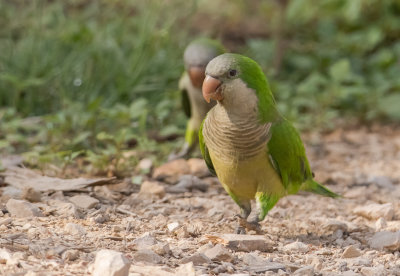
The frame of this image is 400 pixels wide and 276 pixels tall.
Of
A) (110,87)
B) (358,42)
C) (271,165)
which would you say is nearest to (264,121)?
(271,165)

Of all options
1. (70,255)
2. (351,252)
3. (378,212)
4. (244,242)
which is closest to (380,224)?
(378,212)

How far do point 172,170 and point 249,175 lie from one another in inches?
50.8

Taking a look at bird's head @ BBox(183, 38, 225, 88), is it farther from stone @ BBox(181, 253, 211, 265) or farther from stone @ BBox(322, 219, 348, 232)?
stone @ BBox(181, 253, 211, 265)

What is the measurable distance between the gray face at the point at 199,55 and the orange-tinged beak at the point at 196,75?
0.03 m

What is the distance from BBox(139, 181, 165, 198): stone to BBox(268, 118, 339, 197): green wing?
2.74ft

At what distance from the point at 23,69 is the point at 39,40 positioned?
281mm

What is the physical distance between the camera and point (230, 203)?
13.5ft

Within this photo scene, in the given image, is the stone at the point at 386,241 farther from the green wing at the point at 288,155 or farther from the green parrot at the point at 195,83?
the green parrot at the point at 195,83

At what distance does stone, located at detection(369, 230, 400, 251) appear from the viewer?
130 inches

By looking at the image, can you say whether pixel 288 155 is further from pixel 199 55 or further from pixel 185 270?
pixel 199 55

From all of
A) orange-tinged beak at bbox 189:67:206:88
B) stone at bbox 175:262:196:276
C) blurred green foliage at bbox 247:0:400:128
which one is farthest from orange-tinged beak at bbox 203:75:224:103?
blurred green foliage at bbox 247:0:400:128

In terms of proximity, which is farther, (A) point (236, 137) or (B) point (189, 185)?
(B) point (189, 185)

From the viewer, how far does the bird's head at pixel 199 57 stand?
451 cm

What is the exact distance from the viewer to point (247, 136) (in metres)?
3.16
